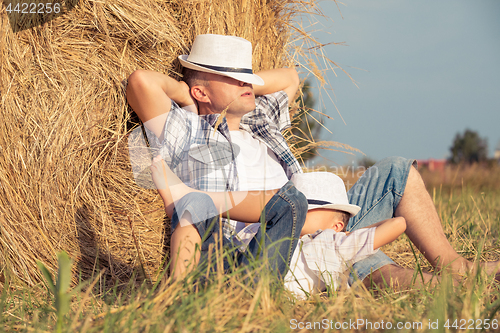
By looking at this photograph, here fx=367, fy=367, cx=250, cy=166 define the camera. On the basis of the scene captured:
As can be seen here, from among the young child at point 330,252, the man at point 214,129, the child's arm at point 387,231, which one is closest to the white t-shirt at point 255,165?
the man at point 214,129

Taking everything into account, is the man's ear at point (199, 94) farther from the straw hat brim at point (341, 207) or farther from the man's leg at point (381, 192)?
the man's leg at point (381, 192)

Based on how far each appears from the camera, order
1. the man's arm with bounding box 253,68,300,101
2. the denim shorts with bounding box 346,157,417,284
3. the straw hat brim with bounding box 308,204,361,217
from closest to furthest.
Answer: the straw hat brim with bounding box 308,204,361,217
the denim shorts with bounding box 346,157,417,284
the man's arm with bounding box 253,68,300,101

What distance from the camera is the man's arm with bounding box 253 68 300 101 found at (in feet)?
6.91

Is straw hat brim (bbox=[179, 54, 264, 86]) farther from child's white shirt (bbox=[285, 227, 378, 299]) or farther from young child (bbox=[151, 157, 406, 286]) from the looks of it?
→ child's white shirt (bbox=[285, 227, 378, 299])

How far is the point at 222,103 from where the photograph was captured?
1.87m

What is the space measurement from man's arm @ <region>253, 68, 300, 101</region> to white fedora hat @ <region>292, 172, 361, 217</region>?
2.19 feet

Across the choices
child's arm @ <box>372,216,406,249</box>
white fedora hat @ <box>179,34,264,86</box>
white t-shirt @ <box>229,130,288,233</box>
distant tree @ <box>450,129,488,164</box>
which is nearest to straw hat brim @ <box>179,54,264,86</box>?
white fedora hat @ <box>179,34,264,86</box>

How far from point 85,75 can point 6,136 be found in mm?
439

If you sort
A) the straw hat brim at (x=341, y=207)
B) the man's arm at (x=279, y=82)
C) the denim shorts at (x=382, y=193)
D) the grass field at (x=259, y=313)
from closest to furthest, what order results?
1. the grass field at (x=259, y=313)
2. the straw hat brim at (x=341, y=207)
3. the denim shorts at (x=382, y=193)
4. the man's arm at (x=279, y=82)

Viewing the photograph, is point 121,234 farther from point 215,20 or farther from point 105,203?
point 215,20

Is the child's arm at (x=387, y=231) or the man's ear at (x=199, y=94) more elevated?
the man's ear at (x=199, y=94)

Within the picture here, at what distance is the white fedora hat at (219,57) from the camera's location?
1.76 metres

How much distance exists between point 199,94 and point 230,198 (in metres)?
0.69

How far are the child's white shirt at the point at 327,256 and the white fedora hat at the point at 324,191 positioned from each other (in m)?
0.16
